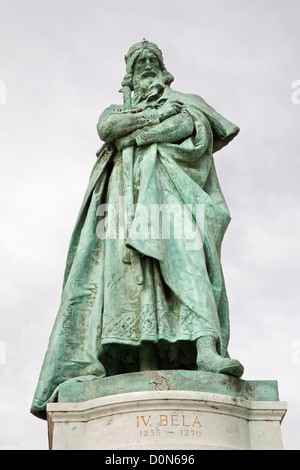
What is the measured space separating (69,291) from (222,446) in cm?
288

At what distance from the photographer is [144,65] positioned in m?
11.1

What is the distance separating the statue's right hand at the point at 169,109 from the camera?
411 inches

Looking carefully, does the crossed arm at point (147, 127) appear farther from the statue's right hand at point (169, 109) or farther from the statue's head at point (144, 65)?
the statue's head at point (144, 65)

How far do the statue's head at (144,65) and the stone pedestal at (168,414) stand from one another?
4534mm

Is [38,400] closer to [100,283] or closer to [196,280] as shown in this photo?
[100,283]

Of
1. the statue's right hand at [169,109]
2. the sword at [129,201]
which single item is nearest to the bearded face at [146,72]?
the sword at [129,201]

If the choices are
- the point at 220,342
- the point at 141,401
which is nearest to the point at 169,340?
the point at 220,342

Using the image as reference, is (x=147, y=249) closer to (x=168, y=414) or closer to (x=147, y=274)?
(x=147, y=274)

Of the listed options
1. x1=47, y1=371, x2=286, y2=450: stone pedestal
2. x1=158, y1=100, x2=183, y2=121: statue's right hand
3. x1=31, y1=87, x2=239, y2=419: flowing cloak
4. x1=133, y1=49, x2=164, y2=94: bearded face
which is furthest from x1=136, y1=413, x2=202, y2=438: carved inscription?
x1=133, y1=49, x2=164, y2=94: bearded face

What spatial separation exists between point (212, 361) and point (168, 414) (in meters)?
0.91

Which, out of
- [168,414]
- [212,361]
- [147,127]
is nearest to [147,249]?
[212,361]

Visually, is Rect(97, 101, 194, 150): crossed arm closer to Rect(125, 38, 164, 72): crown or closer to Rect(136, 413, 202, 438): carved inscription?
Rect(125, 38, 164, 72): crown

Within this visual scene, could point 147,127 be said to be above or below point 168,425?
above

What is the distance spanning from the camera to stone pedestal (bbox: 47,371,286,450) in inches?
311
